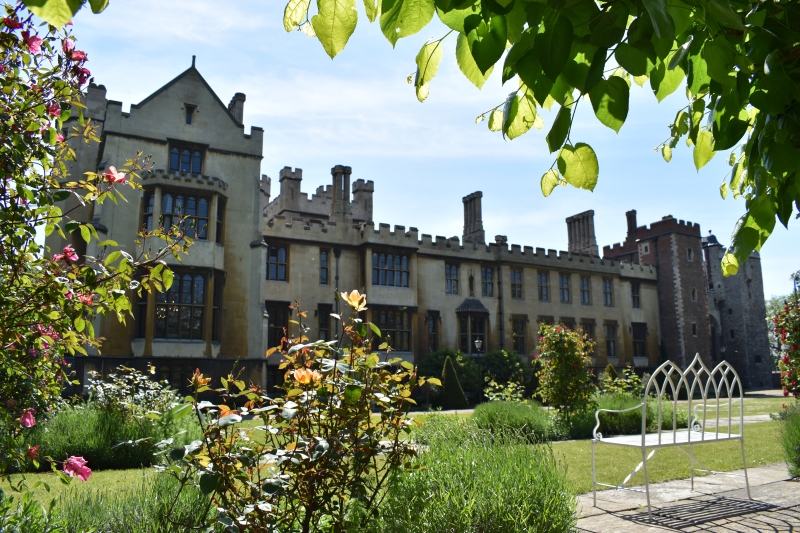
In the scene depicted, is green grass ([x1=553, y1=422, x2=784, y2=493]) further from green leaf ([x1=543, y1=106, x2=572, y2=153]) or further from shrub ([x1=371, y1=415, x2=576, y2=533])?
green leaf ([x1=543, y1=106, x2=572, y2=153])

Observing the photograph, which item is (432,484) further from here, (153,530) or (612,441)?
(612,441)

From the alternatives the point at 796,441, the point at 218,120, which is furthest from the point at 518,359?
the point at 796,441

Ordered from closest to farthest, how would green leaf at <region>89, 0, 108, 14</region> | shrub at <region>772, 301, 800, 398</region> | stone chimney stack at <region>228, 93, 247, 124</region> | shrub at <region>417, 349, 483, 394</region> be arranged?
1. green leaf at <region>89, 0, 108, 14</region>
2. shrub at <region>772, 301, 800, 398</region>
3. stone chimney stack at <region>228, 93, 247, 124</region>
4. shrub at <region>417, 349, 483, 394</region>

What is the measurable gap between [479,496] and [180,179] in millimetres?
18059

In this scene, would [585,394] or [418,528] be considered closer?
[418,528]

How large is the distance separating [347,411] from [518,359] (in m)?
23.8

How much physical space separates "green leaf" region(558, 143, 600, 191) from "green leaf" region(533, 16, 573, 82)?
0.40 m

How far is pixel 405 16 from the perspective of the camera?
4.76ft

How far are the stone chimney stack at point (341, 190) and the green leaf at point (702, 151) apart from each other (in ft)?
76.7

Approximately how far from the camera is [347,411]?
293 cm

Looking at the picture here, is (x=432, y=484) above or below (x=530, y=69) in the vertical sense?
below

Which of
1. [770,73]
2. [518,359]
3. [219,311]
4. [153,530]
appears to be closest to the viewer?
[770,73]

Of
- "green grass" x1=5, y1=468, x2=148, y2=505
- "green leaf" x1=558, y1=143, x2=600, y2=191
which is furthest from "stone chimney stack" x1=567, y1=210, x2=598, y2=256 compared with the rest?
"green leaf" x1=558, y1=143, x2=600, y2=191

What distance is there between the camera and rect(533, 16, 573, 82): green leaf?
4.26 ft
